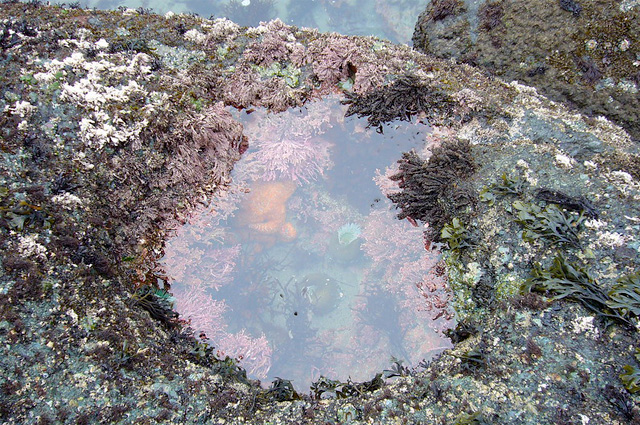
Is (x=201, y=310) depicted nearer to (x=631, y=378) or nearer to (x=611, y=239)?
(x=631, y=378)

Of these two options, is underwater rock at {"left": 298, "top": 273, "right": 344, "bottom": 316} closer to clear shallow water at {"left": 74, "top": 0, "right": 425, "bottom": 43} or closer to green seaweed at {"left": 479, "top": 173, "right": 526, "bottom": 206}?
green seaweed at {"left": 479, "top": 173, "right": 526, "bottom": 206}

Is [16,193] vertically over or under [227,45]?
under

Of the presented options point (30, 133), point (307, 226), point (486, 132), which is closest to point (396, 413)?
point (307, 226)

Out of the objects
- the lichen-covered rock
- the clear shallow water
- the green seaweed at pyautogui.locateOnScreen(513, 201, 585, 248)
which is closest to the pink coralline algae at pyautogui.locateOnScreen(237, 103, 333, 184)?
the green seaweed at pyautogui.locateOnScreen(513, 201, 585, 248)

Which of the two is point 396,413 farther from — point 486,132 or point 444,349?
point 486,132

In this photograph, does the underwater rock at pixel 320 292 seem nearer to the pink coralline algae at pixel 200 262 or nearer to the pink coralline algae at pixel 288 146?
the pink coralline algae at pixel 200 262
